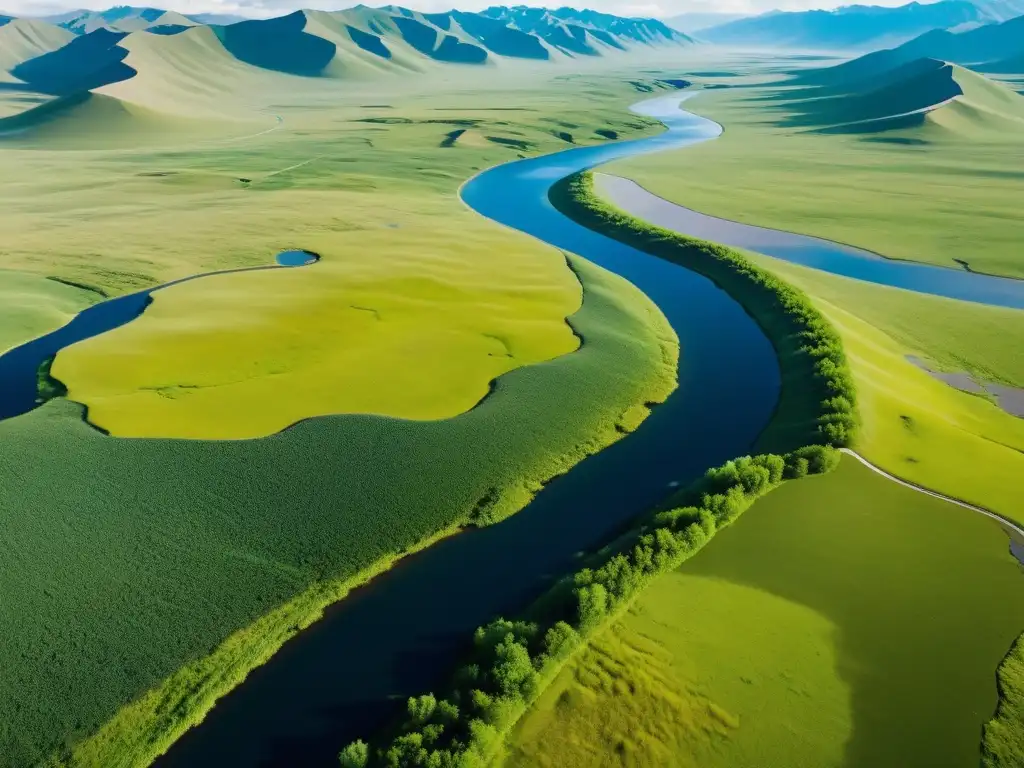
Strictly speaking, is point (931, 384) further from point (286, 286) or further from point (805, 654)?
point (286, 286)

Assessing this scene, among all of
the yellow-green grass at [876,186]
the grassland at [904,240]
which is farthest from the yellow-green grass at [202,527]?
the yellow-green grass at [876,186]

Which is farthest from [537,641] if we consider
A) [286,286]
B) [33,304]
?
[33,304]

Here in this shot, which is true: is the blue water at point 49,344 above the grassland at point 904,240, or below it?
below

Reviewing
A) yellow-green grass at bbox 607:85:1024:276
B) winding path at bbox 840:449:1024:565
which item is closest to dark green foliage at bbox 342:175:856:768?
winding path at bbox 840:449:1024:565

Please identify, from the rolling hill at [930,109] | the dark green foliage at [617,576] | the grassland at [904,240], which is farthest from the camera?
the rolling hill at [930,109]

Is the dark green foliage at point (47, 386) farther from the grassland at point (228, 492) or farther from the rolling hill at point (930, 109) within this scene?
the rolling hill at point (930, 109)

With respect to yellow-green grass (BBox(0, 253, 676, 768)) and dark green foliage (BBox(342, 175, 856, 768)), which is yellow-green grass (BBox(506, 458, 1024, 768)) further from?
yellow-green grass (BBox(0, 253, 676, 768))
